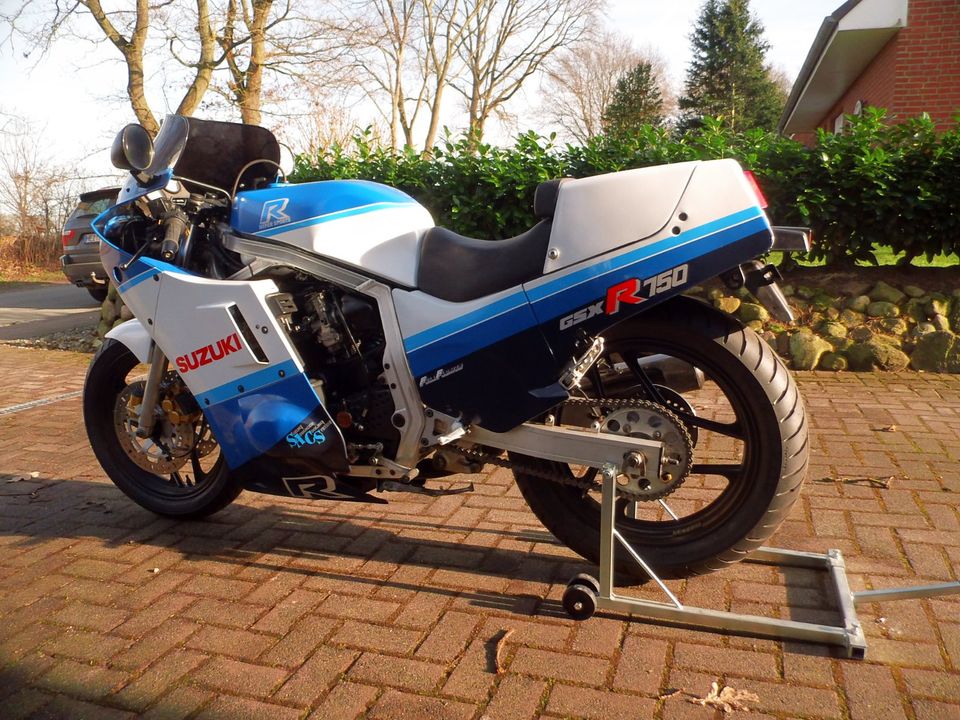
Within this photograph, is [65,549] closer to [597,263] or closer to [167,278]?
[167,278]

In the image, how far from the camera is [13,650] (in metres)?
2.63

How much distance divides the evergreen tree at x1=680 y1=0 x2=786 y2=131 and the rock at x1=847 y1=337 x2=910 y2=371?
1438 inches

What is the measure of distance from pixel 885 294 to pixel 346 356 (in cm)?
544

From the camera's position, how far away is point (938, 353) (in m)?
6.38

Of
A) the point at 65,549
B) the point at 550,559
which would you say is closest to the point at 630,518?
the point at 550,559

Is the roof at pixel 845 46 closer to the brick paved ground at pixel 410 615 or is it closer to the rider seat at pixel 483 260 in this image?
the brick paved ground at pixel 410 615

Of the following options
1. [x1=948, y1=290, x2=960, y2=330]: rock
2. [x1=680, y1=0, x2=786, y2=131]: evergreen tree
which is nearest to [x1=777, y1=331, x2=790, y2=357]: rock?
[x1=948, y1=290, x2=960, y2=330]: rock

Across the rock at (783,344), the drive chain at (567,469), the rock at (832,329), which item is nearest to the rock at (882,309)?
the rock at (832,329)

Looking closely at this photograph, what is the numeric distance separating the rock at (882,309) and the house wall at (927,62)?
729 centimetres

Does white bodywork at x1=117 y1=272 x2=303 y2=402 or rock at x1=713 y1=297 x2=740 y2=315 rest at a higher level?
white bodywork at x1=117 y1=272 x2=303 y2=402

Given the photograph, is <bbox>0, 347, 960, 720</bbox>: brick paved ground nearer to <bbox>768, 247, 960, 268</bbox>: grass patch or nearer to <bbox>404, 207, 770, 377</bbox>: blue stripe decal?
<bbox>404, 207, 770, 377</bbox>: blue stripe decal

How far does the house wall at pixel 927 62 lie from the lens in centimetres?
1265

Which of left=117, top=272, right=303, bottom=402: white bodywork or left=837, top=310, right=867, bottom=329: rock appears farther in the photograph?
left=837, top=310, right=867, bottom=329: rock

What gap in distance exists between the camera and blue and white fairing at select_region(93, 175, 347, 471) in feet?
9.71
